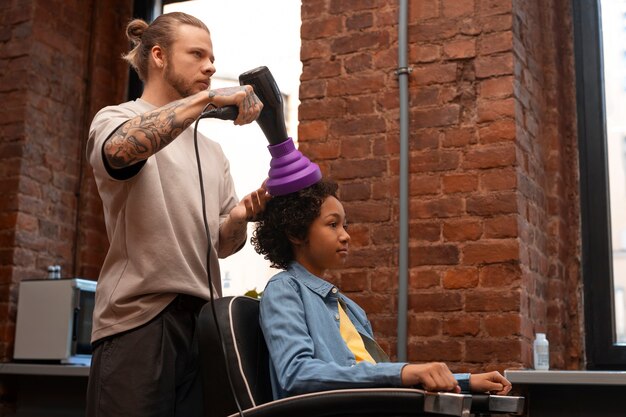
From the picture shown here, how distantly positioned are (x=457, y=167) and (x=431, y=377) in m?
1.52

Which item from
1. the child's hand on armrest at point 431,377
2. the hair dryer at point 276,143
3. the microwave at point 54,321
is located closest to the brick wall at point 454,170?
the microwave at point 54,321

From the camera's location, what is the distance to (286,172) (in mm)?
1965

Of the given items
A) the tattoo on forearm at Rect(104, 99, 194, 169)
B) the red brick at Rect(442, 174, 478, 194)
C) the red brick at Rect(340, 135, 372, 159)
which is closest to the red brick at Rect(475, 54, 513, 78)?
the red brick at Rect(442, 174, 478, 194)

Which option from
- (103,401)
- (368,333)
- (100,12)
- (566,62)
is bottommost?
(103,401)

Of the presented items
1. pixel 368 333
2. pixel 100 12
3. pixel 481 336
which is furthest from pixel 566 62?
pixel 100 12

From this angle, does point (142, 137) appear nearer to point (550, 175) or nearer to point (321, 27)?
point (321, 27)

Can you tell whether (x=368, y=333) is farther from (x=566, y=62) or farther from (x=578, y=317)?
(x=566, y=62)

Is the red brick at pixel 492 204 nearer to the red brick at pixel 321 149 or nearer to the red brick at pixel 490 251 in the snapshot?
the red brick at pixel 490 251

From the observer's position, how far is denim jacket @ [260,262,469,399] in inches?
62.6

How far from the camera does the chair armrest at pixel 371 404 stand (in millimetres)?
1427

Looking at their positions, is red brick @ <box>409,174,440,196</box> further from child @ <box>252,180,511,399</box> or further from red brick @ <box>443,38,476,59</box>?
child @ <box>252,180,511,399</box>

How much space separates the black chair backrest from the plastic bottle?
132cm

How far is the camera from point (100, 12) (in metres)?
4.13

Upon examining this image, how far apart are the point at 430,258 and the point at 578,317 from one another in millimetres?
708
